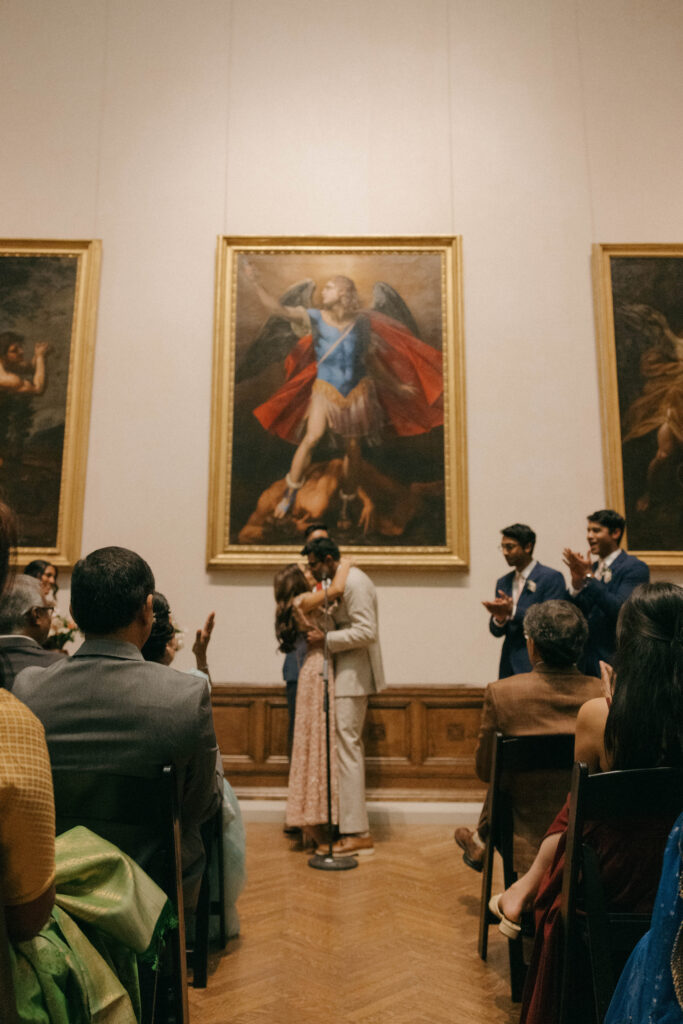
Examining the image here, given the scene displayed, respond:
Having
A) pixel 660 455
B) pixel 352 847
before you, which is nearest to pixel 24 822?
pixel 352 847

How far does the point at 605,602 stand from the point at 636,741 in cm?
353

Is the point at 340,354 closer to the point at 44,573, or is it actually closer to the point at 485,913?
the point at 44,573

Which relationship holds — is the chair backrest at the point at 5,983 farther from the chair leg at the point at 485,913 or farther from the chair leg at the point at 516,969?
the chair leg at the point at 485,913

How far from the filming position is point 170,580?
7.65m

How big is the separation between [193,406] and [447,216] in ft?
10.7

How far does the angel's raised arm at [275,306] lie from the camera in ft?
26.6

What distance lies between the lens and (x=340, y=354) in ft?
26.3

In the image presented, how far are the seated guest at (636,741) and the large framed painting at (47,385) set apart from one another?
6.22 meters

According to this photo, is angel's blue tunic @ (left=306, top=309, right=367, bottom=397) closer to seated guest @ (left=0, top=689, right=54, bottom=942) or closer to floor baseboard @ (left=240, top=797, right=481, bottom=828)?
floor baseboard @ (left=240, top=797, right=481, bottom=828)

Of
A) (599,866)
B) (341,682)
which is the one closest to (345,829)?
(341,682)

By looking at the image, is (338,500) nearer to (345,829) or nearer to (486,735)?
(345,829)

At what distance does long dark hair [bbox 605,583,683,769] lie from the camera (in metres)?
2.19

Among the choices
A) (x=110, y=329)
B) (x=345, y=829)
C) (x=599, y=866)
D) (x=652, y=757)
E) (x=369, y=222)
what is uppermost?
(x=369, y=222)

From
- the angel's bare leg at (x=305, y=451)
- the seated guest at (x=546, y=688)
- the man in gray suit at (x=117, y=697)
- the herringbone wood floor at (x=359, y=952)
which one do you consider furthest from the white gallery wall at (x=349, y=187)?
the man in gray suit at (x=117, y=697)
